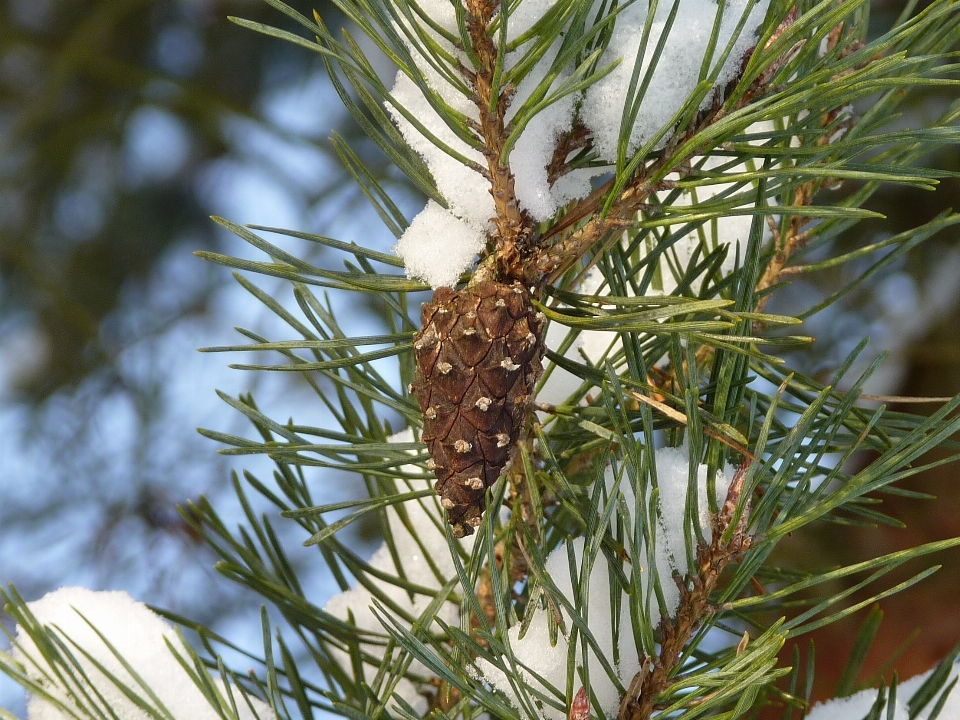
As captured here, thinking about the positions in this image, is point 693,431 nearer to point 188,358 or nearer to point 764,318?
point 764,318

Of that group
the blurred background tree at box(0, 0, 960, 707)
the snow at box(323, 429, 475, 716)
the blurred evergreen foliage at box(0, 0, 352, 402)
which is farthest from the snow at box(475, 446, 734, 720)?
the blurred evergreen foliage at box(0, 0, 352, 402)

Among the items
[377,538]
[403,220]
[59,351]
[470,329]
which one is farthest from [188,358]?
[470,329]

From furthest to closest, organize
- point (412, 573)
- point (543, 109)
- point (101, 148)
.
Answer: point (101, 148)
point (412, 573)
point (543, 109)

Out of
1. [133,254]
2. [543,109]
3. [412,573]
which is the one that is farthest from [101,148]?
[543,109]

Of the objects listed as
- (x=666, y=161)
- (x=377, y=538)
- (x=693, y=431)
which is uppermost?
(x=377, y=538)

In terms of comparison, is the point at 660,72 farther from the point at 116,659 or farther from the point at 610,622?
the point at 116,659
